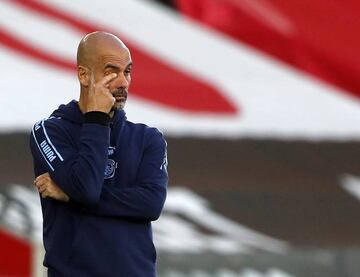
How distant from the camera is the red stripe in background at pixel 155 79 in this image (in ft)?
20.2

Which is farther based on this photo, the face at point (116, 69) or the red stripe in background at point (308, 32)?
the red stripe in background at point (308, 32)

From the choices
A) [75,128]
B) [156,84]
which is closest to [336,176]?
[156,84]

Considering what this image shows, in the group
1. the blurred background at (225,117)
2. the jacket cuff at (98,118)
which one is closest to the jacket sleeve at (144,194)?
the jacket cuff at (98,118)

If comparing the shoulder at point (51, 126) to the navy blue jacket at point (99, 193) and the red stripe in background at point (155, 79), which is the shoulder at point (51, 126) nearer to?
the navy blue jacket at point (99, 193)

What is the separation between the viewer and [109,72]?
8.84 ft

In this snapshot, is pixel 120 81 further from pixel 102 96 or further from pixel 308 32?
pixel 308 32

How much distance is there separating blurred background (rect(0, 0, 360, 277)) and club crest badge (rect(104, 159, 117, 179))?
3084mm

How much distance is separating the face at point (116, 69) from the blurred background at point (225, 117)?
10.4 ft

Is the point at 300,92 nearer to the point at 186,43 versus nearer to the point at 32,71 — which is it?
the point at 186,43

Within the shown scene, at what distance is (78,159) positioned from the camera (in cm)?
265

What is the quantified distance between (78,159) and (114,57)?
0.24 meters

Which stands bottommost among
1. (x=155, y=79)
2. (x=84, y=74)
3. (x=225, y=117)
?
(x=84, y=74)

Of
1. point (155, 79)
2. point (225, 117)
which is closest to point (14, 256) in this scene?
point (155, 79)

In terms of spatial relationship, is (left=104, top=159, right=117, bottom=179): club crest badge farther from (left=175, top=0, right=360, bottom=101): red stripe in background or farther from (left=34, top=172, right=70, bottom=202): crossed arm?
(left=175, top=0, right=360, bottom=101): red stripe in background
